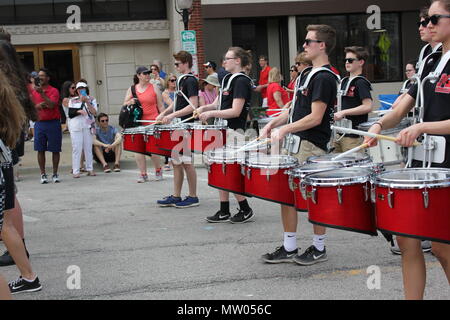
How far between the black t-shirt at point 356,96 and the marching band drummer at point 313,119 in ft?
5.33

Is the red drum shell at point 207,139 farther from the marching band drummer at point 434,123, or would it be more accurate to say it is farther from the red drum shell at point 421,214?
the red drum shell at point 421,214

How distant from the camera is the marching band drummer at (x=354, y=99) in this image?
7203mm

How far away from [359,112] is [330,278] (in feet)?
7.93

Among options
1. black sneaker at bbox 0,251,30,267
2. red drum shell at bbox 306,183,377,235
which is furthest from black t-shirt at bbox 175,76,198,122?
red drum shell at bbox 306,183,377,235

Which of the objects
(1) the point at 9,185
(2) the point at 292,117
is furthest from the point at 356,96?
(1) the point at 9,185

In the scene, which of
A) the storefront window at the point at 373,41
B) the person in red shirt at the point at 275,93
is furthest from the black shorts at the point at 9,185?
the storefront window at the point at 373,41

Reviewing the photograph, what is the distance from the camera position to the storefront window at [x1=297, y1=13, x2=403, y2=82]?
21.3m

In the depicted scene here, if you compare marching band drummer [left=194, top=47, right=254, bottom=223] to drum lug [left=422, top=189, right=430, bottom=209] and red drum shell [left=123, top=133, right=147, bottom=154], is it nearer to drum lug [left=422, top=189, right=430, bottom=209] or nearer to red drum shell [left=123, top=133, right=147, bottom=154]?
red drum shell [left=123, top=133, right=147, bottom=154]

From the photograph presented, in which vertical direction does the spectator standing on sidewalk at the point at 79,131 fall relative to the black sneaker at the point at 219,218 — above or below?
above

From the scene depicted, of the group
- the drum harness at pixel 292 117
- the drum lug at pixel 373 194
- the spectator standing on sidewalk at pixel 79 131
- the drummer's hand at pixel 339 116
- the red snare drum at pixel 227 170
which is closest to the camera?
the drum lug at pixel 373 194

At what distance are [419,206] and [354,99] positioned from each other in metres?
3.85

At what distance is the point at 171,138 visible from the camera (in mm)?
8000

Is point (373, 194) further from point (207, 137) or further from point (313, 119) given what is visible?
point (207, 137)

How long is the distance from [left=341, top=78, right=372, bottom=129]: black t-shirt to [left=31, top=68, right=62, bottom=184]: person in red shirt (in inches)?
225
